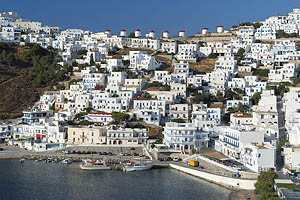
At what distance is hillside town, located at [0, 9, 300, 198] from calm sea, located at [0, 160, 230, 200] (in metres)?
3.93

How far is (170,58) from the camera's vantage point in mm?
58969

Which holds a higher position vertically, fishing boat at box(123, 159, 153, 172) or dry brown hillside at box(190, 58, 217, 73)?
dry brown hillside at box(190, 58, 217, 73)

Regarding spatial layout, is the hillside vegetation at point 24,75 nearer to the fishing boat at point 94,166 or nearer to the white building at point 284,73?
the fishing boat at point 94,166

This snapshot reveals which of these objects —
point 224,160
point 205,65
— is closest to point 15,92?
point 205,65

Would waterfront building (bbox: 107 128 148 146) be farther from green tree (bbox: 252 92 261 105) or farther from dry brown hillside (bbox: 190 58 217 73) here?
dry brown hillside (bbox: 190 58 217 73)

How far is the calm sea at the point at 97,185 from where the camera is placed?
93.7 feet

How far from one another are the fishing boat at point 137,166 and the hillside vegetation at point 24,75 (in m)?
17.6

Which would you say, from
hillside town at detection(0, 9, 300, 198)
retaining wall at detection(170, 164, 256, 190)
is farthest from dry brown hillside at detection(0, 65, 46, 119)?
retaining wall at detection(170, 164, 256, 190)

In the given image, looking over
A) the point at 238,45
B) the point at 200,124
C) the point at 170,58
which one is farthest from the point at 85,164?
the point at 238,45

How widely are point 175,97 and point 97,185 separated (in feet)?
57.3

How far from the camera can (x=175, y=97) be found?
4662 cm

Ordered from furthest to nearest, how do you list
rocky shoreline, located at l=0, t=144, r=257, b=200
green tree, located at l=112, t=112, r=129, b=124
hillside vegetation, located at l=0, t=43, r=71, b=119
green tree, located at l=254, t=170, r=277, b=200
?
1. hillside vegetation, located at l=0, t=43, r=71, b=119
2. green tree, located at l=112, t=112, r=129, b=124
3. rocky shoreline, located at l=0, t=144, r=257, b=200
4. green tree, located at l=254, t=170, r=277, b=200

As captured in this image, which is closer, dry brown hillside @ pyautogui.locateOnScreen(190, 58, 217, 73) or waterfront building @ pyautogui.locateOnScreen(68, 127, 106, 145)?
waterfront building @ pyautogui.locateOnScreen(68, 127, 106, 145)

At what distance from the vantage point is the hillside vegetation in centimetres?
5109
